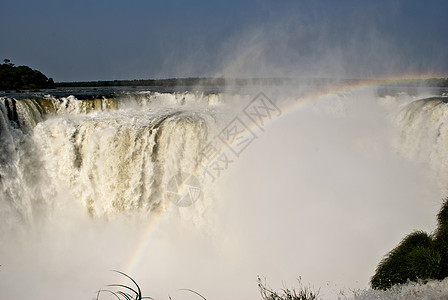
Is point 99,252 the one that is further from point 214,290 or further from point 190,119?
point 190,119

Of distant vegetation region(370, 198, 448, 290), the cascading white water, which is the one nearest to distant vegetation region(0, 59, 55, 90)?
the cascading white water

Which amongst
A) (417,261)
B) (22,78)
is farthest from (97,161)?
(22,78)

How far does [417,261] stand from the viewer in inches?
236

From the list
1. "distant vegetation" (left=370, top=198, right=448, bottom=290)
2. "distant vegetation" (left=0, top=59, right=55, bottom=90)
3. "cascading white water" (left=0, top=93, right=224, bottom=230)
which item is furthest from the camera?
"distant vegetation" (left=0, top=59, right=55, bottom=90)

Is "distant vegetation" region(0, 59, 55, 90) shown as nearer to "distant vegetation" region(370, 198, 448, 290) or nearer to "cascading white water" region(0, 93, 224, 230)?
"cascading white water" region(0, 93, 224, 230)

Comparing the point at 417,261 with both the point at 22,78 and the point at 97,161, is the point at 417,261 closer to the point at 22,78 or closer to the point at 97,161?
the point at 97,161

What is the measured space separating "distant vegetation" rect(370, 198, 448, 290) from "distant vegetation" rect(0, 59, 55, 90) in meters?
35.4

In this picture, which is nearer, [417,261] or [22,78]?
[417,261]

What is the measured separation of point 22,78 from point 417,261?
39.5 metres

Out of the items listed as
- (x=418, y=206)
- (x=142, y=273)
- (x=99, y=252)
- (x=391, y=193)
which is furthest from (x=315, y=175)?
(x=99, y=252)

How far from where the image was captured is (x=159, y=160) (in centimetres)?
1172

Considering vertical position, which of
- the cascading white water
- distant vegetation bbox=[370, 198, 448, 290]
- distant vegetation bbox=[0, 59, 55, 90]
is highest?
distant vegetation bbox=[0, 59, 55, 90]

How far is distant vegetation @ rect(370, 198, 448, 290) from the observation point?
5.76 metres

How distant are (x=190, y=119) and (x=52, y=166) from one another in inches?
188
